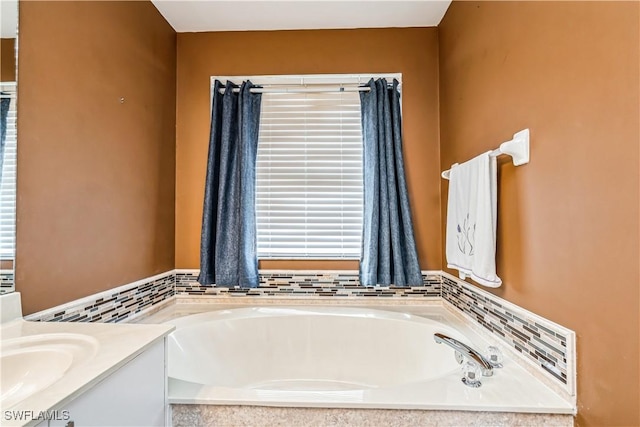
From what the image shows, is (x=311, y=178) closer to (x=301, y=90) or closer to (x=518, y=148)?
(x=301, y=90)

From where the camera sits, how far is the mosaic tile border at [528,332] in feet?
3.27

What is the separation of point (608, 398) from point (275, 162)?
1922 mm

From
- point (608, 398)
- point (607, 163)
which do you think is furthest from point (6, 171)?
point (608, 398)

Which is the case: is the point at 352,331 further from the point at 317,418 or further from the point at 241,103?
the point at 241,103

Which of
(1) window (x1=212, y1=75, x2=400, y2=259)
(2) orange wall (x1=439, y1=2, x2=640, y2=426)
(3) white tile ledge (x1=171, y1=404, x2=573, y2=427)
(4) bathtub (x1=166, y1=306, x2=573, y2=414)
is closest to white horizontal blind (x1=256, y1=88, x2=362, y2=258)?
(1) window (x1=212, y1=75, x2=400, y2=259)

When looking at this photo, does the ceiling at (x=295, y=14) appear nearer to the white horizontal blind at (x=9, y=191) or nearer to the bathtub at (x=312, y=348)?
the white horizontal blind at (x=9, y=191)

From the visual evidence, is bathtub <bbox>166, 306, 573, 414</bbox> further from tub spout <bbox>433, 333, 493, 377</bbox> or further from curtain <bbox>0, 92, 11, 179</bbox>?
curtain <bbox>0, 92, 11, 179</bbox>

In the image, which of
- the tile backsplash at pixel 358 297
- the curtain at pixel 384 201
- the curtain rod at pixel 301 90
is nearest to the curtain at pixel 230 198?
the curtain rod at pixel 301 90

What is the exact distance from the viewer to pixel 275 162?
7.08 ft

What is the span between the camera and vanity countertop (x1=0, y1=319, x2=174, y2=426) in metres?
0.58

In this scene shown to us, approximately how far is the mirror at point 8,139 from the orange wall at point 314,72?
111 centimetres

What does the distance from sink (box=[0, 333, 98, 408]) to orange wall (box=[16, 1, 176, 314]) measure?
32 cm

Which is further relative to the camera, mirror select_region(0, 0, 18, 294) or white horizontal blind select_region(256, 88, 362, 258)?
white horizontal blind select_region(256, 88, 362, 258)

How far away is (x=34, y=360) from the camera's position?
2.82 feet
